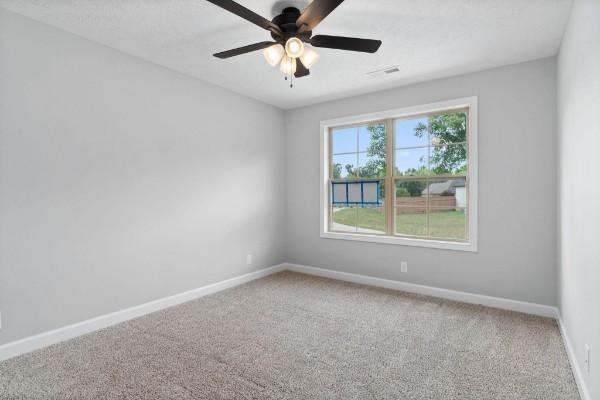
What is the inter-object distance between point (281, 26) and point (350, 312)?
273 centimetres

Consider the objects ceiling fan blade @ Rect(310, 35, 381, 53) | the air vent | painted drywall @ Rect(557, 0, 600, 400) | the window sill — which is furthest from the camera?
the window sill

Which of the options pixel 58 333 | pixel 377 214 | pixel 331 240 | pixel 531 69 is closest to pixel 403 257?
pixel 377 214

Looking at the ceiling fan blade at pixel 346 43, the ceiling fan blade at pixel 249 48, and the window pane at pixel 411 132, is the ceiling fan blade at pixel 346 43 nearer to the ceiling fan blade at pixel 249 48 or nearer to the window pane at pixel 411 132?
the ceiling fan blade at pixel 249 48

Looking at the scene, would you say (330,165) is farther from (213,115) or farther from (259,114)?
(213,115)

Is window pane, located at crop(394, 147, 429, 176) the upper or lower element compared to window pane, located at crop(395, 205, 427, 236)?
upper

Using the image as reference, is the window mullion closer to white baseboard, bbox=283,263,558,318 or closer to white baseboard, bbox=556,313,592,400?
white baseboard, bbox=283,263,558,318

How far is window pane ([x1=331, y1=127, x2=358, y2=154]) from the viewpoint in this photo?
4.62 metres

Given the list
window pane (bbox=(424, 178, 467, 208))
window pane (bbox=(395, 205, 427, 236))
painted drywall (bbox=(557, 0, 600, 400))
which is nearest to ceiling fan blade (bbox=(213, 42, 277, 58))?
painted drywall (bbox=(557, 0, 600, 400))

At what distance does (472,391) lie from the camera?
2020mm

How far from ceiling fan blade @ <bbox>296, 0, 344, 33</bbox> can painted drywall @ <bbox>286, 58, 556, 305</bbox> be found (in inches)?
90.9

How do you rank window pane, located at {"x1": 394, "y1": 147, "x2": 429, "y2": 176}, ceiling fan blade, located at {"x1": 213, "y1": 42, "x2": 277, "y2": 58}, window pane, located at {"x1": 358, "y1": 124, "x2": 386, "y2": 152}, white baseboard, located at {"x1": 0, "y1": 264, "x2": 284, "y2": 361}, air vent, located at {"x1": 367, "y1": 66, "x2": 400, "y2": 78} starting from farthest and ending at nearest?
window pane, located at {"x1": 358, "y1": 124, "x2": 386, "y2": 152}, window pane, located at {"x1": 394, "y1": 147, "x2": 429, "y2": 176}, air vent, located at {"x1": 367, "y1": 66, "x2": 400, "y2": 78}, white baseboard, located at {"x1": 0, "y1": 264, "x2": 284, "y2": 361}, ceiling fan blade, located at {"x1": 213, "y1": 42, "x2": 277, "y2": 58}

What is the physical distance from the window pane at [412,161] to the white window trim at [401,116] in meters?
0.47

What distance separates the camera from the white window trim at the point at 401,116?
11.7 ft

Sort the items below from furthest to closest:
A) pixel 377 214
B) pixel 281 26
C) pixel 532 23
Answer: pixel 377 214
pixel 532 23
pixel 281 26
